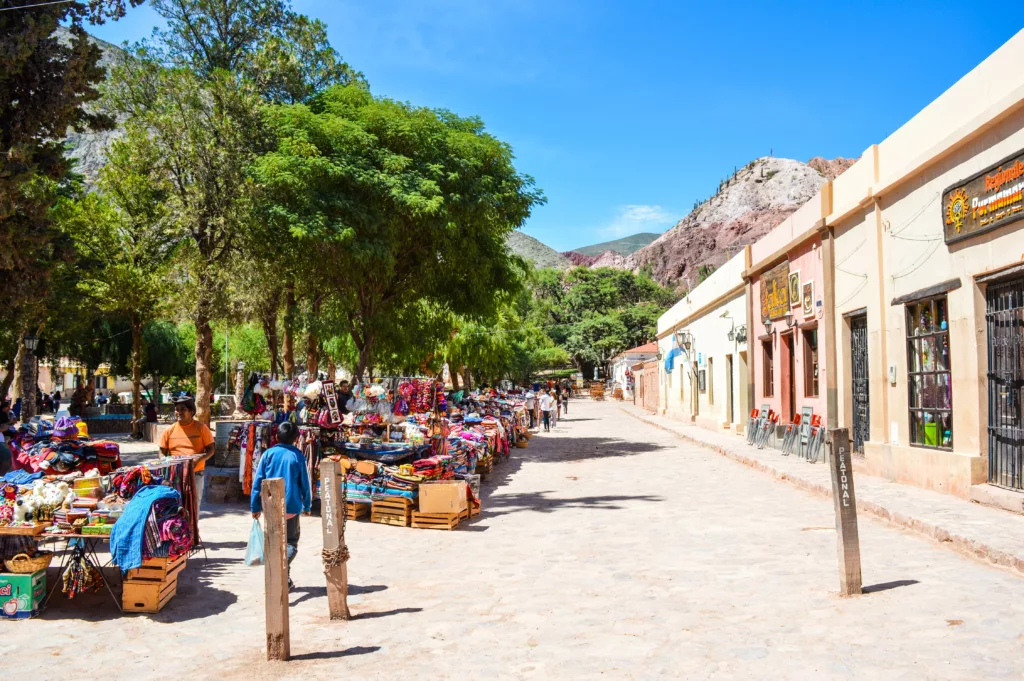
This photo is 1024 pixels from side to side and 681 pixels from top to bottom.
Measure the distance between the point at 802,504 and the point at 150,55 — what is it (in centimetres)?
1924

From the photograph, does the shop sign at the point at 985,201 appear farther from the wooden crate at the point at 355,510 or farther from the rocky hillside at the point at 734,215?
the rocky hillside at the point at 734,215

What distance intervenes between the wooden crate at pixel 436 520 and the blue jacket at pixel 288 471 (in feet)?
11.2

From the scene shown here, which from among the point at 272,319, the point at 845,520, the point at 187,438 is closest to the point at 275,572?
the point at 187,438

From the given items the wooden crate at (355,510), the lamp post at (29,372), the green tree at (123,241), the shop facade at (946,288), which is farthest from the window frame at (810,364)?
the lamp post at (29,372)

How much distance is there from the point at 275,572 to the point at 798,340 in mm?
16767

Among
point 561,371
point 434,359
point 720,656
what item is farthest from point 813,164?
point 720,656

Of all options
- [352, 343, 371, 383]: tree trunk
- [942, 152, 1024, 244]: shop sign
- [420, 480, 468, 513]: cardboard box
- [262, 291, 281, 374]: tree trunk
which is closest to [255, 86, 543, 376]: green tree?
[352, 343, 371, 383]: tree trunk

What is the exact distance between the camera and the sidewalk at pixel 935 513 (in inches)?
309

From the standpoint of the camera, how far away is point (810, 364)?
1912cm

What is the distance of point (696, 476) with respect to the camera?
1588 cm

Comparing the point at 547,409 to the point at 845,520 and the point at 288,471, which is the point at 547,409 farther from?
the point at 845,520

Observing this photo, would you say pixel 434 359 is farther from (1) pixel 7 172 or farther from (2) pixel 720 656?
(2) pixel 720 656

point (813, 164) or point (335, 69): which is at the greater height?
point (813, 164)

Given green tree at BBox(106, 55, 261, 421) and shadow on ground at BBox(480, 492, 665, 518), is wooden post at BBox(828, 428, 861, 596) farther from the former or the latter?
green tree at BBox(106, 55, 261, 421)
